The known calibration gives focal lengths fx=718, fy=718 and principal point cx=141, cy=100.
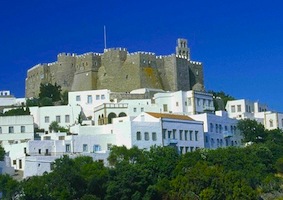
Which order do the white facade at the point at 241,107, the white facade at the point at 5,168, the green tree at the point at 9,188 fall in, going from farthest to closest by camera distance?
the white facade at the point at 241,107
the white facade at the point at 5,168
the green tree at the point at 9,188

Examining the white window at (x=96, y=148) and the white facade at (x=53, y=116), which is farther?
the white facade at (x=53, y=116)

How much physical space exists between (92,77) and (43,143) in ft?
81.3

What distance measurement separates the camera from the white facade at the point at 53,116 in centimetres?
7169

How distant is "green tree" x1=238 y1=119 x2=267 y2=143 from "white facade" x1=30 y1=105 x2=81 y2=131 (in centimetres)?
1666

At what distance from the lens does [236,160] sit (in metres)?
59.9

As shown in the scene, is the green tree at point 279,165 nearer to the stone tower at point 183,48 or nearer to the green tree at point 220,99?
the green tree at point 220,99

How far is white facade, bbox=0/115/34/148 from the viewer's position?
218ft

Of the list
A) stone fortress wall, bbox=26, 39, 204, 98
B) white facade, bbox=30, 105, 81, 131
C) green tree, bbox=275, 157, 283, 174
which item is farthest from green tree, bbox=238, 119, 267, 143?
white facade, bbox=30, 105, 81, 131

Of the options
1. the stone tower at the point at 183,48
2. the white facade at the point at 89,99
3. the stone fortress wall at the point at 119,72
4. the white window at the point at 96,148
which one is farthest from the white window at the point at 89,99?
the stone tower at the point at 183,48

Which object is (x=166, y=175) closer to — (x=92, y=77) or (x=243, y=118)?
(x=243, y=118)

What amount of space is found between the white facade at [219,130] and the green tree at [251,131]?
698 millimetres

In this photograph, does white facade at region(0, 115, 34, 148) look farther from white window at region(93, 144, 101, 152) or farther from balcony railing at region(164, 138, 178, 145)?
balcony railing at region(164, 138, 178, 145)

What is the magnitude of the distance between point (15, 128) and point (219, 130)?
64.1 ft

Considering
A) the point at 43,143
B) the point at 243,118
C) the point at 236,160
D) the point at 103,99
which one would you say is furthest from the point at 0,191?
the point at 243,118
